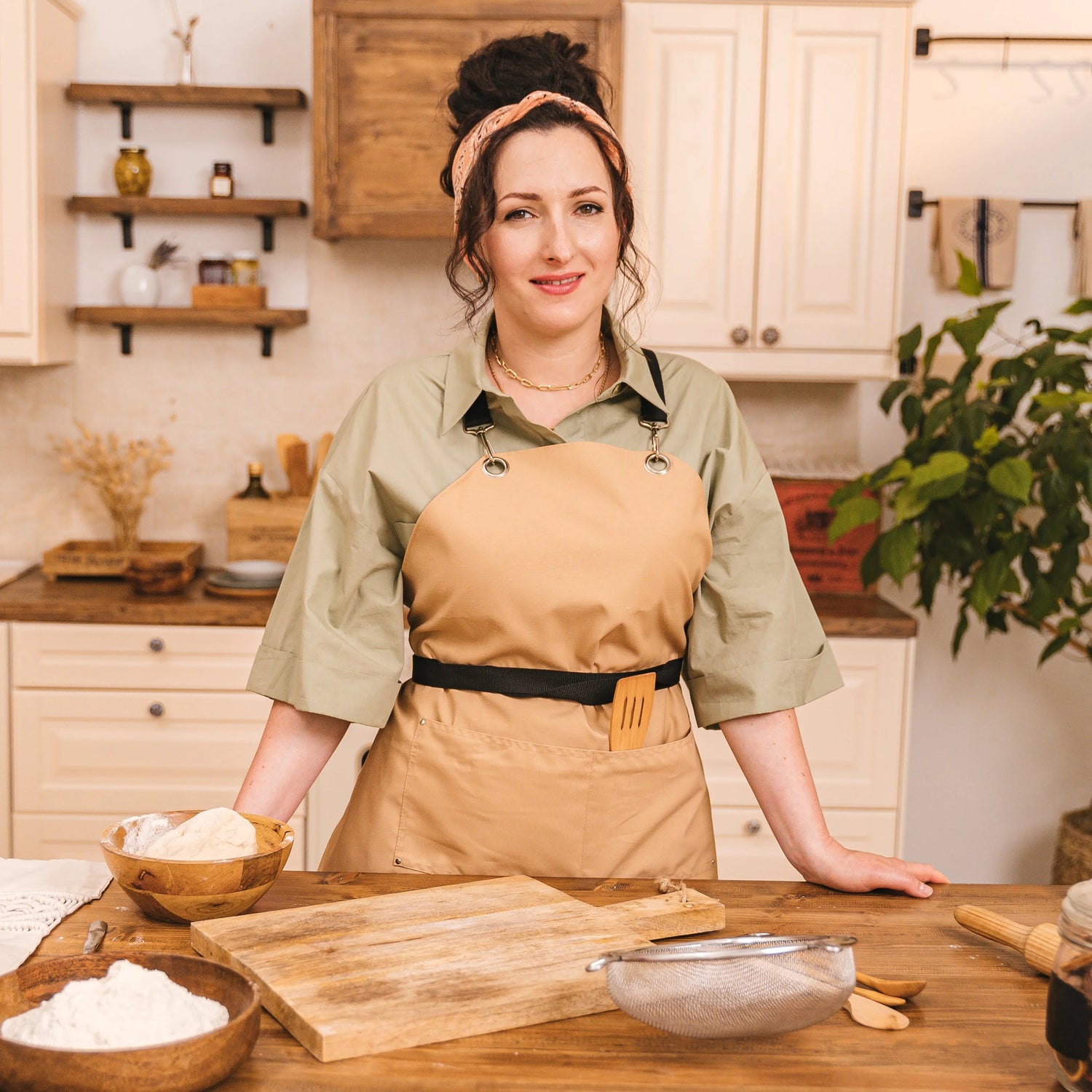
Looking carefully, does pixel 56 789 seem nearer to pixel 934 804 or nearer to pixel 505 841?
pixel 505 841

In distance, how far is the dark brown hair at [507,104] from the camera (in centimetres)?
142

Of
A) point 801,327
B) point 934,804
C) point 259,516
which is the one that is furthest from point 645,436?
point 934,804

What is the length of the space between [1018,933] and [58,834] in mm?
2333

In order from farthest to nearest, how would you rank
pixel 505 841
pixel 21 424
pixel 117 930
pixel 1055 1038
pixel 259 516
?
pixel 21 424
pixel 259 516
pixel 505 841
pixel 117 930
pixel 1055 1038

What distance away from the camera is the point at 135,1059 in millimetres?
732

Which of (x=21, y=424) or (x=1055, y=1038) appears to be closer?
(x=1055, y=1038)

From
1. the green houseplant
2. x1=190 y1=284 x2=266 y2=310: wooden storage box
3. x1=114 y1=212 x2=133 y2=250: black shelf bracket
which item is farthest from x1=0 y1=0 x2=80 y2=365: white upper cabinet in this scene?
the green houseplant

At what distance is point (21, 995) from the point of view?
0.82 meters

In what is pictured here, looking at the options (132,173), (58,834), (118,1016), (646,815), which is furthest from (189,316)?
(118,1016)

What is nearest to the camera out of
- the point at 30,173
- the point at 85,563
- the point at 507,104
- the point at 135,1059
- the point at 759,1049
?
the point at 135,1059

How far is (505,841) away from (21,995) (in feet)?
2.04

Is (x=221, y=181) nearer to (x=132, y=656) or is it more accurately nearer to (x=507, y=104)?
(x=132, y=656)

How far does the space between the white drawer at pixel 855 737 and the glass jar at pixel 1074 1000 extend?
194 cm

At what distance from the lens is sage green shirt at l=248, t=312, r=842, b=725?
1.36 m
